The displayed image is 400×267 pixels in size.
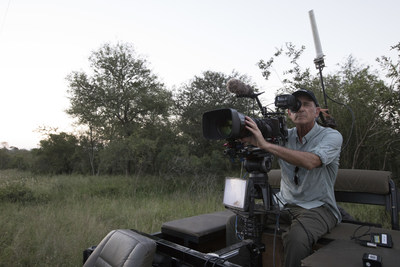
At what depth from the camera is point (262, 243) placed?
153 cm

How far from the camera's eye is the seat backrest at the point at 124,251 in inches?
50.5

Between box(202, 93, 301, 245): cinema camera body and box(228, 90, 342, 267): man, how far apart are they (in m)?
0.07

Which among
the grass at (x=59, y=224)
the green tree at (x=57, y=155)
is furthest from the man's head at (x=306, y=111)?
the green tree at (x=57, y=155)

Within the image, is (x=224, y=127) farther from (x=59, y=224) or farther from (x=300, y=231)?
(x=59, y=224)

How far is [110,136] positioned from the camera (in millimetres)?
12672

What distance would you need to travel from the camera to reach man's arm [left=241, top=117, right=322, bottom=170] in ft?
4.81

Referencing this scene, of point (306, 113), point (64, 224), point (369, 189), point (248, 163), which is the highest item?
point (306, 113)

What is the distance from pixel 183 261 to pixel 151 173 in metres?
10.9

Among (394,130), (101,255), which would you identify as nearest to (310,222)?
(101,255)

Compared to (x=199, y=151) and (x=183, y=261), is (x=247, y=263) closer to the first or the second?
(x=183, y=261)

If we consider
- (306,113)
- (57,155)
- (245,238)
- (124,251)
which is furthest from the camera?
(57,155)

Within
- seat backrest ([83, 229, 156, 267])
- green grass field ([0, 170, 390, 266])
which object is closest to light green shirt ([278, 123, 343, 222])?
seat backrest ([83, 229, 156, 267])

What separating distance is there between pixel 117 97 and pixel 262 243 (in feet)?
40.5

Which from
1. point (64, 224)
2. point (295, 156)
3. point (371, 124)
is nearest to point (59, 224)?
point (64, 224)
